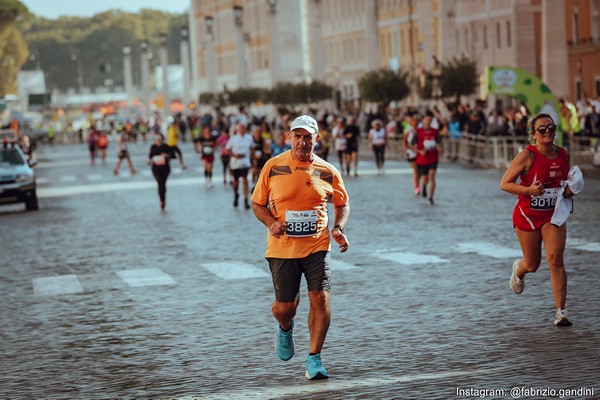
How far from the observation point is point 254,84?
472ft

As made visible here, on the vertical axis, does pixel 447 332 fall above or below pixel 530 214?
below

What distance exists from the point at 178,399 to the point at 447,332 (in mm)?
3013

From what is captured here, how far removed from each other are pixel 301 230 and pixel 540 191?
2714mm

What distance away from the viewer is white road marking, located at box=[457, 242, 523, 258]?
18809mm

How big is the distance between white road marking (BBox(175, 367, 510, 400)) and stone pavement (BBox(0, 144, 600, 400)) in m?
0.02

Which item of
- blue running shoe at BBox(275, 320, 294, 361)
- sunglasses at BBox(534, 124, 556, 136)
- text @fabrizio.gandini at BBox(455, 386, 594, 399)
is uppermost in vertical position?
sunglasses at BBox(534, 124, 556, 136)

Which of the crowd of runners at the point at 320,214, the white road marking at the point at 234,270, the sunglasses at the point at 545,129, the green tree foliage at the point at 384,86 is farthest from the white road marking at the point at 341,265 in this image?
the green tree foliage at the point at 384,86

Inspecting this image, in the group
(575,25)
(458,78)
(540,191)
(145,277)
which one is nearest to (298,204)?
(540,191)

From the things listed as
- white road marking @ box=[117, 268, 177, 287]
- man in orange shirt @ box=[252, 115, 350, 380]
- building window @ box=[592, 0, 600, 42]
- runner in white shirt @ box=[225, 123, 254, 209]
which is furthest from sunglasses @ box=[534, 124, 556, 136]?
building window @ box=[592, 0, 600, 42]

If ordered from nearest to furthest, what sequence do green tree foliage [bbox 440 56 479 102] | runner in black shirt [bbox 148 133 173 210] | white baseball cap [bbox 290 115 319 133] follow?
white baseball cap [bbox 290 115 319 133]
runner in black shirt [bbox 148 133 173 210]
green tree foliage [bbox 440 56 479 102]

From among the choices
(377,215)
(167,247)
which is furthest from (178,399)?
(377,215)

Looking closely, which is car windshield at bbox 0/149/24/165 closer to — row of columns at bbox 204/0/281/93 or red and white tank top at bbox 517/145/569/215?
red and white tank top at bbox 517/145/569/215

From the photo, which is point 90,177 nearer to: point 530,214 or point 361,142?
point 361,142

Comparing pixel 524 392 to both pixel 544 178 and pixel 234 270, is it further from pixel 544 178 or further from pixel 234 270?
pixel 234 270
